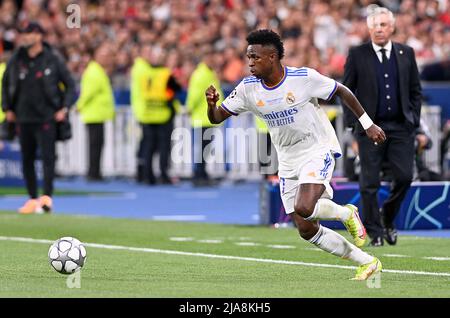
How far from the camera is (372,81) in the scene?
46.3ft

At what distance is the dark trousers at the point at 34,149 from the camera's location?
63.1 ft

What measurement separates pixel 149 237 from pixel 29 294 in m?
6.07

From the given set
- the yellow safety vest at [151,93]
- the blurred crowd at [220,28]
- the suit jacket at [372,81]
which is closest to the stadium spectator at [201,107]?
the yellow safety vest at [151,93]

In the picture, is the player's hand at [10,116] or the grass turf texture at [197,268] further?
the player's hand at [10,116]

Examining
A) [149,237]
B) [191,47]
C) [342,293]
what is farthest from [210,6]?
[342,293]

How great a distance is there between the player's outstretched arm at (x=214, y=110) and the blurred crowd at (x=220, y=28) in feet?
37.2

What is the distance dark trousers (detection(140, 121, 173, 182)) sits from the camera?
88.1 ft

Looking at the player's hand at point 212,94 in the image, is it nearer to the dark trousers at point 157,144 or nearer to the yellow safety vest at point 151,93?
the yellow safety vest at point 151,93

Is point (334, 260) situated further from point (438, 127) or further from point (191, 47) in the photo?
point (191, 47)

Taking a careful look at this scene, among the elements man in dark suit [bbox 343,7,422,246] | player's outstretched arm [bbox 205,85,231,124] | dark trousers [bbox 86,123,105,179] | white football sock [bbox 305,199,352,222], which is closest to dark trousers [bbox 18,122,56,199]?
man in dark suit [bbox 343,7,422,246]

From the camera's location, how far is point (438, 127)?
24.9 meters

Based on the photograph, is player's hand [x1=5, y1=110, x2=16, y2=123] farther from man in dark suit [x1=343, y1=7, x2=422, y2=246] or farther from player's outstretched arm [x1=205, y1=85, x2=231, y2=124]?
player's outstretched arm [x1=205, y1=85, x2=231, y2=124]

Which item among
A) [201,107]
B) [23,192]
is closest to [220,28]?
[201,107]

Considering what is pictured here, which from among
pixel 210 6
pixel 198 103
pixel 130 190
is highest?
pixel 210 6
